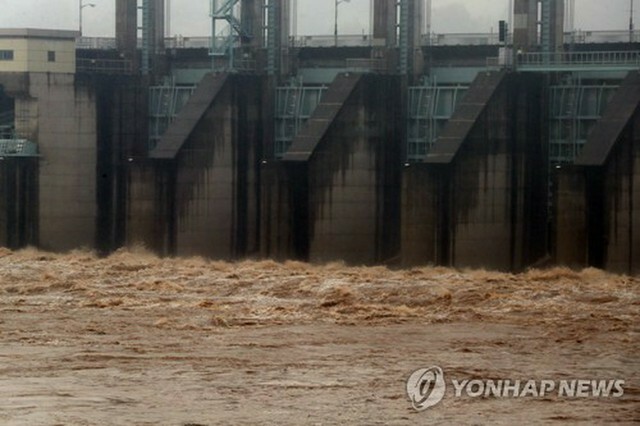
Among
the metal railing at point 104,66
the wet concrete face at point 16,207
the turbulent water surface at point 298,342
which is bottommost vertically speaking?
the turbulent water surface at point 298,342

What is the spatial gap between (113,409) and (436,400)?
4.71m

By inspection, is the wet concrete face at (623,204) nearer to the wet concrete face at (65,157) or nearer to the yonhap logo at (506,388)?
the yonhap logo at (506,388)

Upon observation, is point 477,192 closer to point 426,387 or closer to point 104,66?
point 104,66

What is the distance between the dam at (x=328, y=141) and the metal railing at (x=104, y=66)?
13 cm

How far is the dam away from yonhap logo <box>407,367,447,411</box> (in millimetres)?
18033

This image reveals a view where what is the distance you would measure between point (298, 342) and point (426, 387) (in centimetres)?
605

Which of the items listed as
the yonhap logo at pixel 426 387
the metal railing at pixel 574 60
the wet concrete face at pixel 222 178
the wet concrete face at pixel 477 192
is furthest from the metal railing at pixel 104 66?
the yonhap logo at pixel 426 387

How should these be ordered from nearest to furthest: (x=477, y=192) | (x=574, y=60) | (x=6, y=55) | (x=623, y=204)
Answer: (x=623, y=204), (x=477, y=192), (x=574, y=60), (x=6, y=55)

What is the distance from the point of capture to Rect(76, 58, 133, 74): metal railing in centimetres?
6009

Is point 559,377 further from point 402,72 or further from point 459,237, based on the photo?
point 402,72

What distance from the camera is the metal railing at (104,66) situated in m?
60.1

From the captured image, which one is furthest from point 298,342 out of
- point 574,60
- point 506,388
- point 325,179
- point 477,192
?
point 574,60

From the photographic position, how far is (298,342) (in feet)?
113

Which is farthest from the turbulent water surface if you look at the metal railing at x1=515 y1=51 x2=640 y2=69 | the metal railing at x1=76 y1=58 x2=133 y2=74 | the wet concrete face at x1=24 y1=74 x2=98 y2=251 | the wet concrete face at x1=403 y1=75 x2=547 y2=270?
the metal railing at x1=76 y1=58 x2=133 y2=74
